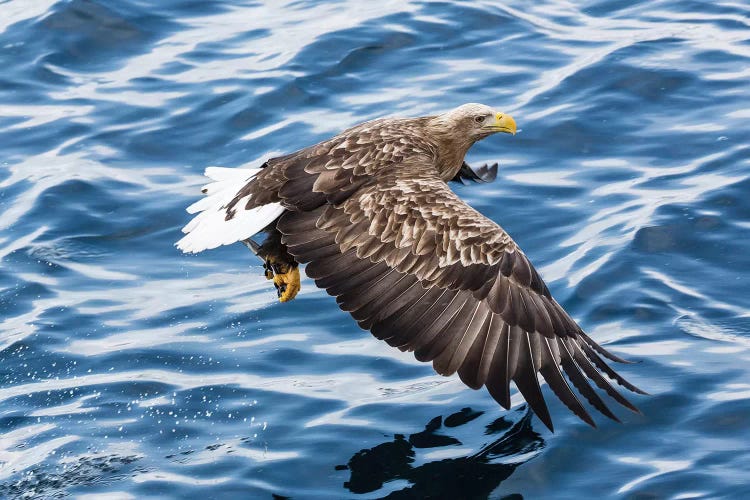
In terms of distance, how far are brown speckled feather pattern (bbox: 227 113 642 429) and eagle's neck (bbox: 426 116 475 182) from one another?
0.62 m

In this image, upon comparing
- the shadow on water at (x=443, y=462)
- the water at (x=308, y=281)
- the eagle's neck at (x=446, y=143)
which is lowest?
the shadow on water at (x=443, y=462)

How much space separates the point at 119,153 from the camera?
471 inches

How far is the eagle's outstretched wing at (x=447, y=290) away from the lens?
23.5ft

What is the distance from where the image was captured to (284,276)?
8.49 metres

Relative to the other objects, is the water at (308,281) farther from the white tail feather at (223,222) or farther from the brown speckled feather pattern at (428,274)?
the white tail feather at (223,222)

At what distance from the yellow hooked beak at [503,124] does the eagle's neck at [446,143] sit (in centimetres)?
20

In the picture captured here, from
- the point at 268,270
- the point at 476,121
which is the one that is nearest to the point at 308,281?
the point at 268,270

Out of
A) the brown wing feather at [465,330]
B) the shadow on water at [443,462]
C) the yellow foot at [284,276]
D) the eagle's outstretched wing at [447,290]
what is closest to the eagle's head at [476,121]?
the eagle's outstretched wing at [447,290]

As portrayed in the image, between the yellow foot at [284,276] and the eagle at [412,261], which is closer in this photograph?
the eagle at [412,261]

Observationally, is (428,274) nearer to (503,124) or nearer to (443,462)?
(443,462)

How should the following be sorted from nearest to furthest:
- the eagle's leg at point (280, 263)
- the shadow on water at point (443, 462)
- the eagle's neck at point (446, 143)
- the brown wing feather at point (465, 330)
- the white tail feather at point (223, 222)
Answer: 1. the brown wing feather at point (465, 330)
2. the shadow on water at point (443, 462)
3. the white tail feather at point (223, 222)
4. the eagle's leg at point (280, 263)
5. the eagle's neck at point (446, 143)

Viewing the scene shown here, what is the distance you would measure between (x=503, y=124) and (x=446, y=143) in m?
0.40

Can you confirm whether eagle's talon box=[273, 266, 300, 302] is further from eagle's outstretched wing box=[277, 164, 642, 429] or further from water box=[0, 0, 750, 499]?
eagle's outstretched wing box=[277, 164, 642, 429]

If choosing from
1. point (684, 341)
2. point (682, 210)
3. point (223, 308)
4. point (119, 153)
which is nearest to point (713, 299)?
point (684, 341)
